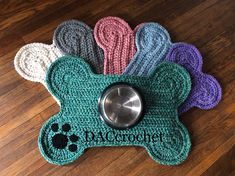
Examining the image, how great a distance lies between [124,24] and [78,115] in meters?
0.41

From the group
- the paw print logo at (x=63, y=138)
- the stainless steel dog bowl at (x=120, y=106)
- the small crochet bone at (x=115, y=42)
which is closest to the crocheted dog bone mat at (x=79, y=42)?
the small crochet bone at (x=115, y=42)

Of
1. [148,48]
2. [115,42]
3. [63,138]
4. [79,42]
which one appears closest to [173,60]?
[148,48]

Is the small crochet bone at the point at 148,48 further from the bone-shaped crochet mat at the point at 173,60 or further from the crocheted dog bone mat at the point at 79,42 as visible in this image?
the crocheted dog bone mat at the point at 79,42

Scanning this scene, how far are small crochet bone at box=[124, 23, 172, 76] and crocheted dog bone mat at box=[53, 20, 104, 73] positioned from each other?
0.12m

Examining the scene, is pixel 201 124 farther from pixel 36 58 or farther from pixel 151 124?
pixel 36 58

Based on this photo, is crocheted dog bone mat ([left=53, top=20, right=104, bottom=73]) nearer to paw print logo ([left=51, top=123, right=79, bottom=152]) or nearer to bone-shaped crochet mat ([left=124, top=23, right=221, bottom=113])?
bone-shaped crochet mat ([left=124, top=23, right=221, bottom=113])

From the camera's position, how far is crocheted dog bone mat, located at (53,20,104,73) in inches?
48.3

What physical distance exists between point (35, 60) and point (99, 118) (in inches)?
12.4

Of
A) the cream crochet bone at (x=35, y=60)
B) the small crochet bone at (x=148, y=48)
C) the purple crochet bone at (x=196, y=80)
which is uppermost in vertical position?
the cream crochet bone at (x=35, y=60)

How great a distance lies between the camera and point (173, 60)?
1250 millimetres

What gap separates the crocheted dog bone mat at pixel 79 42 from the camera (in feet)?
4.02

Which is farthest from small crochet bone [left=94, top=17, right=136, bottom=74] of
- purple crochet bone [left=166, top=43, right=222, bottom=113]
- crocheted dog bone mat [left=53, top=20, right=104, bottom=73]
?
purple crochet bone [left=166, top=43, right=222, bottom=113]

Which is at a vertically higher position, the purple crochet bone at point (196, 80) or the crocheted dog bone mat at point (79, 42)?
the crocheted dog bone mat at point (79, 42)

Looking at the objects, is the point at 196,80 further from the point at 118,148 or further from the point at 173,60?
the point at 118,148
